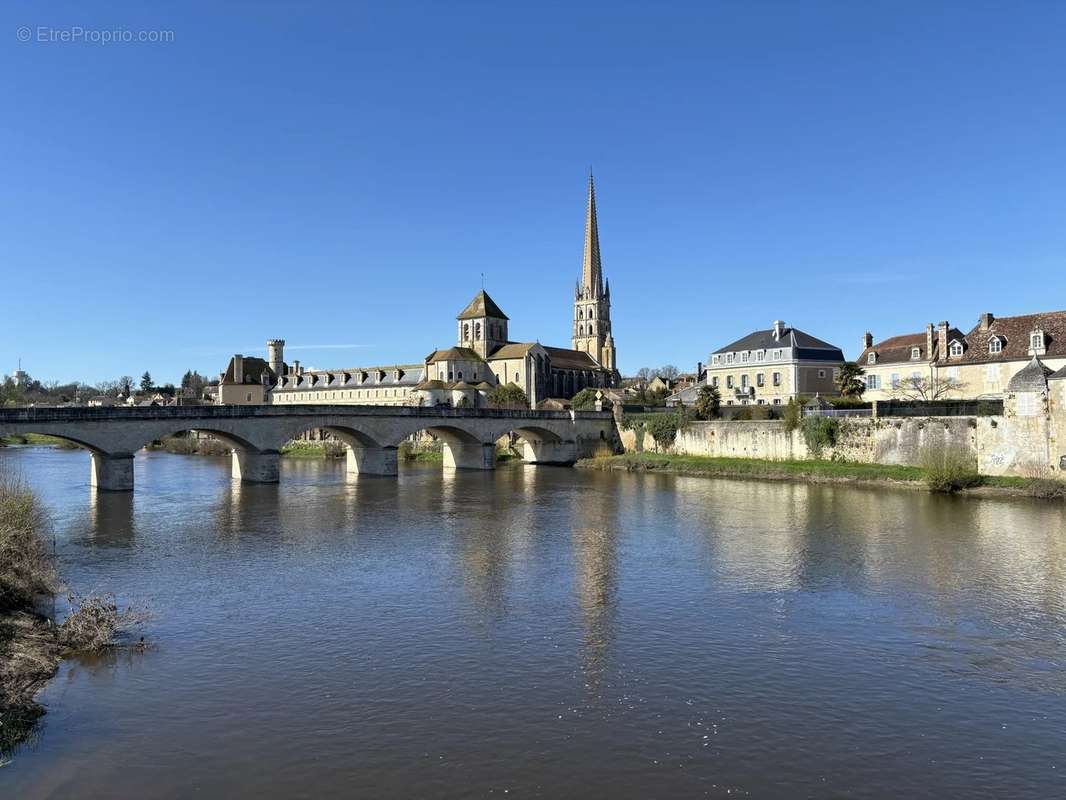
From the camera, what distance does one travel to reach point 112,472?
41.2 metres

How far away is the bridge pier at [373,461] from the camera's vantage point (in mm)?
55031

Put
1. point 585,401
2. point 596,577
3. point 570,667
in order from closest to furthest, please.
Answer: point 570,667
point 596,577
point 585,401

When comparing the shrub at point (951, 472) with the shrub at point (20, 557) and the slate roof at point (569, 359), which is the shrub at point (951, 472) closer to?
the shrub at point (20, 557)

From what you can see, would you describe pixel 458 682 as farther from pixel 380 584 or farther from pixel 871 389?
pixel 871 389

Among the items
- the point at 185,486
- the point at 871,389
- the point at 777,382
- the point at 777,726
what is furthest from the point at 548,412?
the point at 777,726

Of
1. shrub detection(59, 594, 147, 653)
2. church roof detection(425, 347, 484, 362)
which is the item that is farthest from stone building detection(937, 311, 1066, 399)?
church roof detection(425, 347, 484, 362)

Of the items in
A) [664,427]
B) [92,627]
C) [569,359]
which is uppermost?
[569,359]

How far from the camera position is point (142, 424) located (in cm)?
4141

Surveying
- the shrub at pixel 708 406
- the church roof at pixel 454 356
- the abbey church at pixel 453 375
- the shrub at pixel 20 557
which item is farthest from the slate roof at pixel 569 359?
the shrub at pixel 20 557

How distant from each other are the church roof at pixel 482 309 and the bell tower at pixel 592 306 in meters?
19.5

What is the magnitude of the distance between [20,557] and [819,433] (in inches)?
1703

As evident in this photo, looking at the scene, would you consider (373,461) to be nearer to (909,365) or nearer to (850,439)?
(850,439)

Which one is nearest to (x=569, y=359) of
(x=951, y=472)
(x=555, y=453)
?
(x=555, y=453)

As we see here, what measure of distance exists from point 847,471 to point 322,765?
132ft
